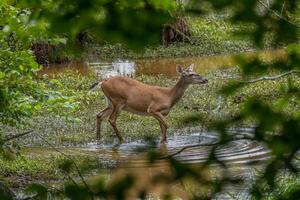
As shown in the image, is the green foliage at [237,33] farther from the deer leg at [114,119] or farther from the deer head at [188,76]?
the deer head at [188,76]

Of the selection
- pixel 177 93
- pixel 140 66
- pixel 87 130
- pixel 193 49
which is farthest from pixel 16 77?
pixel 193 49

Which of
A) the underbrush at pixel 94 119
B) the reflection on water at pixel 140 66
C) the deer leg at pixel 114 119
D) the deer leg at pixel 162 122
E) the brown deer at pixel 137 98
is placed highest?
the brown deer at pixel 137 98

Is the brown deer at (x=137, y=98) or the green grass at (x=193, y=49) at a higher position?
the brown deer at (x=137, y=98)

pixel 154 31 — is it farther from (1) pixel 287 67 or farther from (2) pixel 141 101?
(2) pixel 141 101

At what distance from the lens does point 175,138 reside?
12.8 meters

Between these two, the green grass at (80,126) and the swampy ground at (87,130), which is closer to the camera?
the swampy ground at (87,130)

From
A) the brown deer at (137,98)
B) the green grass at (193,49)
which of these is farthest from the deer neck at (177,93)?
the green grass at (193,49)

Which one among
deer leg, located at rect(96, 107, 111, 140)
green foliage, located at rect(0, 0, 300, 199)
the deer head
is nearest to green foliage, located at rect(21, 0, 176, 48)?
green foliage, located at rect(0, 0, 300, 199)

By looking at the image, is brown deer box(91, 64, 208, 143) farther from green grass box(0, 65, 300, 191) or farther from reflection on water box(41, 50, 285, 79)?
reflection on water box(41, 50, 285, 79)

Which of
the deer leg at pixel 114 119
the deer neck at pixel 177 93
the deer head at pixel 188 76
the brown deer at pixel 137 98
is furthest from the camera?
the deer head at pixel 188 76

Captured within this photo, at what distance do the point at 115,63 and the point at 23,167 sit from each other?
1304cm

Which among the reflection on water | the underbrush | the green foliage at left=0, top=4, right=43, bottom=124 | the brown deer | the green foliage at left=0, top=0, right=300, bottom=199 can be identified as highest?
the green foliage at left=0, top=0, right=300, bottom=199

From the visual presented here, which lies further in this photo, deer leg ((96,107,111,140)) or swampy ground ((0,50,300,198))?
deer leg ((96,107,111,140))

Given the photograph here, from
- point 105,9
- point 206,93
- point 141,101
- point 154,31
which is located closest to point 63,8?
point 105,9
